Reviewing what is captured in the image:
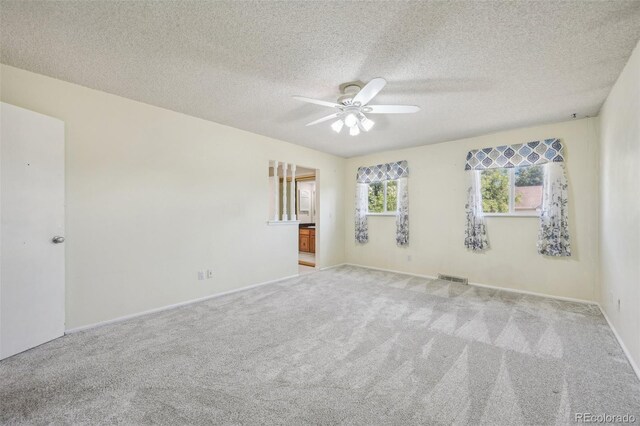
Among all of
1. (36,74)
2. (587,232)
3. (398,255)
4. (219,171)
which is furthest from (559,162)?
(36,74)

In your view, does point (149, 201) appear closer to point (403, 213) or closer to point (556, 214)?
point (403, 213)

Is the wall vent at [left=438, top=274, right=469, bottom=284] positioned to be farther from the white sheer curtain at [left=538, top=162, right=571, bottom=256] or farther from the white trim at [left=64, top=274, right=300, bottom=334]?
the white trim at [left=64, top=274, right=300, bottom=334]

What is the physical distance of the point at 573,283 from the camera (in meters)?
3.73

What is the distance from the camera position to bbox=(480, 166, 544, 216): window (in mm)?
4070

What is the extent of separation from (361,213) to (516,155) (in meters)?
2.86

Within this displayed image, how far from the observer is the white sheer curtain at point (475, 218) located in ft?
14.4

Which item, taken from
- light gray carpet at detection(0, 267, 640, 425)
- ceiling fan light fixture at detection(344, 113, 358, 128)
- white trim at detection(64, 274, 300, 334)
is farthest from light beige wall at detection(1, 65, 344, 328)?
ceiling fan light fixture at detection(344, 113, 358, 128)

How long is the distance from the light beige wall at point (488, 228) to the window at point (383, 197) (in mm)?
208

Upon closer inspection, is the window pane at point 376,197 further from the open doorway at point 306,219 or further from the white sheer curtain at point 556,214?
the white sheer curtain at point 556,214

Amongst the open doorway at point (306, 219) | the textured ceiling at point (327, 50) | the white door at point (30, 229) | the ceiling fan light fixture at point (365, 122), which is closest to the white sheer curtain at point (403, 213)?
the open doorway at point (306, 219)

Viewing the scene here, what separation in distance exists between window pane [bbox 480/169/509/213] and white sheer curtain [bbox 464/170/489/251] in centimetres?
12

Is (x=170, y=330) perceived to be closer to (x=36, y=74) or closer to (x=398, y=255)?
(x=36, y=74)

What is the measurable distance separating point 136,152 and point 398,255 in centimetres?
458

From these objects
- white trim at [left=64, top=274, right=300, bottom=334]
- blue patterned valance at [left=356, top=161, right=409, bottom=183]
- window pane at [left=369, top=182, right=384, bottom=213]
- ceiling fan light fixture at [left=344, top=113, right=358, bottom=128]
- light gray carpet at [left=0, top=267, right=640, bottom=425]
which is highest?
ceiling fan light fixture at [left=344, top=113, right=358, bottom=128]
